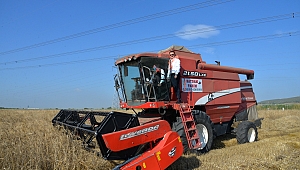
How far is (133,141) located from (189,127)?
2637mm

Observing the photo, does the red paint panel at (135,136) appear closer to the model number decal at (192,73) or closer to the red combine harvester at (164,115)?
the red combine harvester at (164,115)

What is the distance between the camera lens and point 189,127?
653cm

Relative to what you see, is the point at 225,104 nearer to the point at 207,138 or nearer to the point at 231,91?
the point at 231,91

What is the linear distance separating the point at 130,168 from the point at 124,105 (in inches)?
149

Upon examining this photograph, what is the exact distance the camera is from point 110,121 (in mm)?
4176

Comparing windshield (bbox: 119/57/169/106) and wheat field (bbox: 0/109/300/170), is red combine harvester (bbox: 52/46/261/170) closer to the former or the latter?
windshield (bbox: 119/57/169/106)

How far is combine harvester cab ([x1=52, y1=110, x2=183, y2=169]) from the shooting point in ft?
13.1

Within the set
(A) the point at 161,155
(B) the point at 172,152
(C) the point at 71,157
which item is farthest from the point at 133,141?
(C) the point at 71,157

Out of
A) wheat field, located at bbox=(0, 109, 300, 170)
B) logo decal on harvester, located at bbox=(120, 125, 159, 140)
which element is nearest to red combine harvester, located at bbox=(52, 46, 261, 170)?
logo decal on harvester, located at bbox=(120, 125, 159, 140)

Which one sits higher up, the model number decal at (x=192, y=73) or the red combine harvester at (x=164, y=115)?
the model number decal at (x=192, y=73)

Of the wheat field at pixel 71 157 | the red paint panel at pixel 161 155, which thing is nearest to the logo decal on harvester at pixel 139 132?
the red paint panel at pixel 161 155

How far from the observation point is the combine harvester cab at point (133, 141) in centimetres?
398

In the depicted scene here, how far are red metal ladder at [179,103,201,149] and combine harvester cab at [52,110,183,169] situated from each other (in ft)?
4.80

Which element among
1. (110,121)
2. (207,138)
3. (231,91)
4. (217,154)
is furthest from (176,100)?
(110,121)
